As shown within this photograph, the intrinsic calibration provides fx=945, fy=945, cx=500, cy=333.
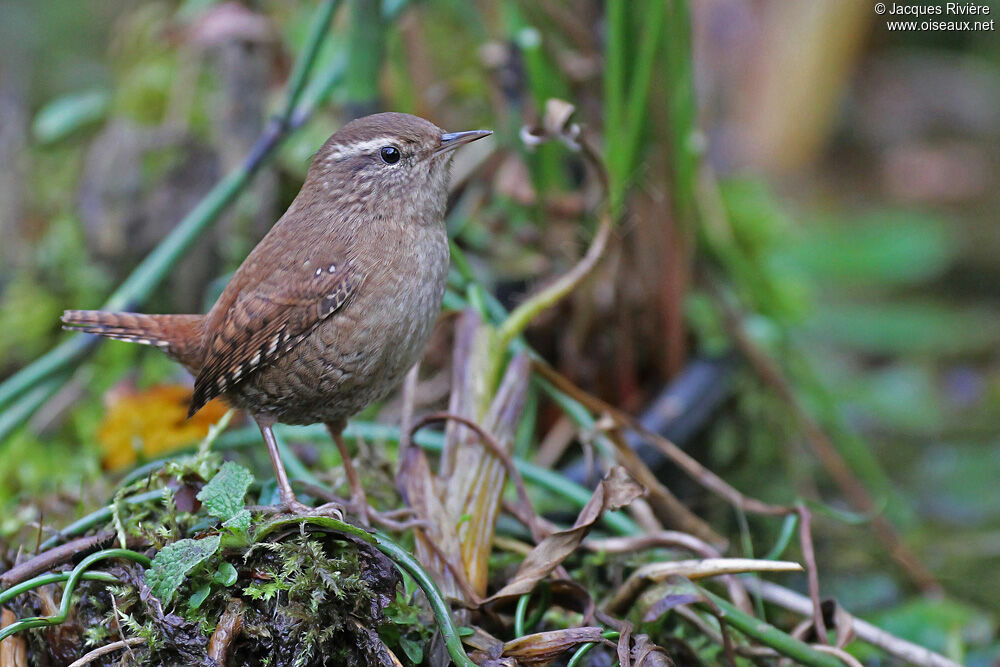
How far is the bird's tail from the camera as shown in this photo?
225 cm

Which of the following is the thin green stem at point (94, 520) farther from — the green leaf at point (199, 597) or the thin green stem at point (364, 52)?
the thin green stem at point (364, 52)

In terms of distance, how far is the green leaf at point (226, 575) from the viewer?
1.70 meters

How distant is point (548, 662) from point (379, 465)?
2.51 ft

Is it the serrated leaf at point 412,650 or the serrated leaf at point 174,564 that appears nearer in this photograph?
the serrated leaf at point 174,564

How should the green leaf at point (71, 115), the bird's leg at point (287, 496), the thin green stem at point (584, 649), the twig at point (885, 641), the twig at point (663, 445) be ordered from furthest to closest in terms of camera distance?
1. the green leaf at point (71, 115)
2. the twig at point (663, 445)
3. the twig at point (885, 641)
4. the bird's leg at point (287, 496)
5. the thin green stem at point (584, 649)

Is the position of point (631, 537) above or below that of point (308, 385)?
below

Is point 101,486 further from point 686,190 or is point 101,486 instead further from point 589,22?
point 589,22

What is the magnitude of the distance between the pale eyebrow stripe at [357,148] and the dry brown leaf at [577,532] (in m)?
0.87

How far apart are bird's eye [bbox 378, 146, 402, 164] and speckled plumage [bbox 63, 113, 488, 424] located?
0.01 m

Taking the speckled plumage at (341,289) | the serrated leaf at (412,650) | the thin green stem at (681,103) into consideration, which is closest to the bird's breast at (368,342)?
the speckled plumage at (341,289)

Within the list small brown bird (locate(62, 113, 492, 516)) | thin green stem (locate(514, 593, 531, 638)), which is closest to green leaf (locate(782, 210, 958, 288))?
small brown bird (locate(62, 113, 492, 516))

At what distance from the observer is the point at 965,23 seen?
6938mm

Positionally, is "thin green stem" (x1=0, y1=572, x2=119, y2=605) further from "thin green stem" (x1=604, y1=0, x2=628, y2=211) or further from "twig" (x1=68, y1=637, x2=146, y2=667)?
"thin green stem" (x1=604, y1=0, x2=628, y2=211)

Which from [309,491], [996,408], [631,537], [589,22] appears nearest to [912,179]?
[996,408]
